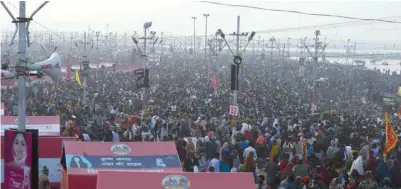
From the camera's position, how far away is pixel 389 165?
1239cm

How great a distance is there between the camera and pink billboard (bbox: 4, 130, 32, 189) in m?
7.16

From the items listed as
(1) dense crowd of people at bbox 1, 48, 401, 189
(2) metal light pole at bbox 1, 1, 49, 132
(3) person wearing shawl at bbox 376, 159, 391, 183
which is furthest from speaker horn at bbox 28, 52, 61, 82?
(3) person wearing shawl at bbox 376, 159, 391, 183

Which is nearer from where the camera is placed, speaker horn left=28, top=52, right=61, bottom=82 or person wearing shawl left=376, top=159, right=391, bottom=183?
speaker horn left=28, top=52, right=61, bottom=82

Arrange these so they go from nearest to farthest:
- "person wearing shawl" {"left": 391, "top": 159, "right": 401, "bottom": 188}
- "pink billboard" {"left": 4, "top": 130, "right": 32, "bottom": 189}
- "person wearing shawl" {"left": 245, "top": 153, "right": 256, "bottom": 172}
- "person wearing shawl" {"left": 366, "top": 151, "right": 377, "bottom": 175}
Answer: "pink billboard" {"left": 4, "top": 130, "right": 32, "bottom": 189} → "person wearing shawl" {"left": 245, "top": 153, "right": 256, "bottom": 172} → "person wearing shawl" {"left": 391, "top": 159, "right": 401, "bottom": 188} → "person wearing shawl" {"left": 366, "top": 151, "right": 377, "bottom": 175}

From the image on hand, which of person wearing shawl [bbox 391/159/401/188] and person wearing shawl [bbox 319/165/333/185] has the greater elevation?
person wearing shawl [bbox 319/165/333/185]

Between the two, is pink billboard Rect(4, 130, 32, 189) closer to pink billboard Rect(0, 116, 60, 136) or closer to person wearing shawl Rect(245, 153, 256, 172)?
person wearing shawl Rect(245, 153, 256, 172)

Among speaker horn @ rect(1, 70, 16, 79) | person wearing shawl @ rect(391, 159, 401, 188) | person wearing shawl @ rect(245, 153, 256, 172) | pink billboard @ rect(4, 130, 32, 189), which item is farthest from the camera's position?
person wearing shawl @ rect(391, 159, 401, 188)

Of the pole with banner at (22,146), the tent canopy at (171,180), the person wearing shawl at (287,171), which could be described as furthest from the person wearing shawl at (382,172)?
the pole with banner at (22,146)

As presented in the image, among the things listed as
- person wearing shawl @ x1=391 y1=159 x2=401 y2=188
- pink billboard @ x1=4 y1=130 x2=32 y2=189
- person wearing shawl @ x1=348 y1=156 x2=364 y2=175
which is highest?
pink billboard @ x1=4 y1=130 x2=32 y2=189

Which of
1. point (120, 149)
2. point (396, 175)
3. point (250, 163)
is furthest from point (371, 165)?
point (120, 149)

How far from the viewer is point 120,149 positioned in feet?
32.8

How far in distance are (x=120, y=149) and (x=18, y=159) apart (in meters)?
2.89

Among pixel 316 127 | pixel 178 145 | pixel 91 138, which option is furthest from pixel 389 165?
pixel 91 138

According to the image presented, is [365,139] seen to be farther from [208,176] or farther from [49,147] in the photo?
[208,176]
